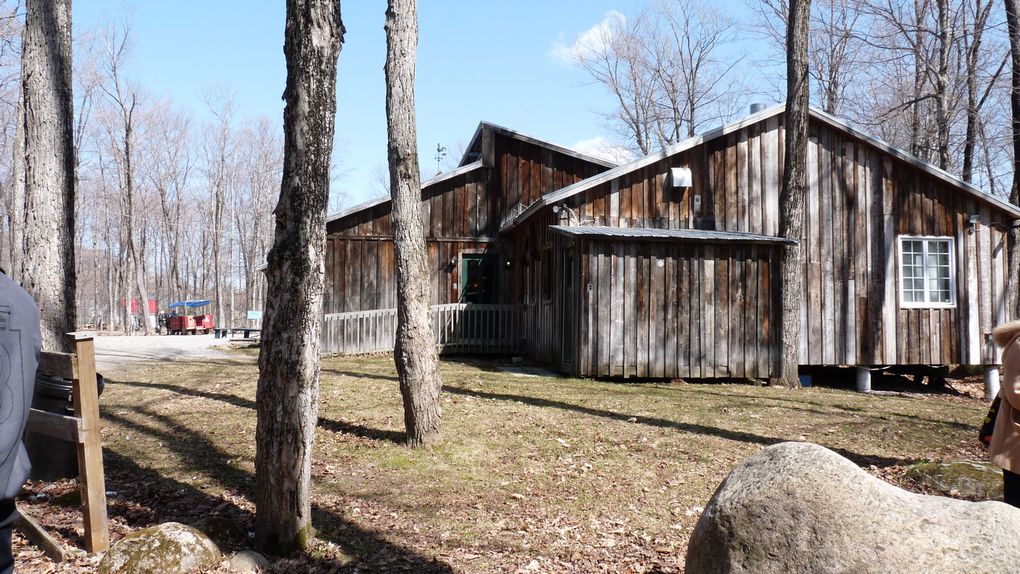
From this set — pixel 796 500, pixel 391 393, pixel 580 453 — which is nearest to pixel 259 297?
pixel 391 393

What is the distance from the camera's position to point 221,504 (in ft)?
18.8

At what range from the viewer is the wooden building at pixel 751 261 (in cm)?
1301

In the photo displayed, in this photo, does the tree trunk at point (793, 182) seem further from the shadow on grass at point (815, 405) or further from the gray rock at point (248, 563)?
the gray rock at point (248, 563)

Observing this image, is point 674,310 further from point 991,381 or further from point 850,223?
point 991,381

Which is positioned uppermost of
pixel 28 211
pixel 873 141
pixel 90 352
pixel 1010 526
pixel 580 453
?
pixel 873 141

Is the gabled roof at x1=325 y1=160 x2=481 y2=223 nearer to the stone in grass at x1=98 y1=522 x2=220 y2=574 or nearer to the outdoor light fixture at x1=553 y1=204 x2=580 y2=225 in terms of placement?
the outdoor light fixture at x1=553 y1=204 x2=580 y2=225

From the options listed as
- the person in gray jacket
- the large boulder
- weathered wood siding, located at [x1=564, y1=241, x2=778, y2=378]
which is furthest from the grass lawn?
the person in gray jacket

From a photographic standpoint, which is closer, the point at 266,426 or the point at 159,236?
the point at 266,426

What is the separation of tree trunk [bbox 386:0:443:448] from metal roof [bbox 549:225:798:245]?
556cm

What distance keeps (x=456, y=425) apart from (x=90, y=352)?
14.2ft

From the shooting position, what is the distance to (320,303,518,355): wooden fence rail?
57.5ft

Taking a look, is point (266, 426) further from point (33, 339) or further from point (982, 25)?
point (982, 25)

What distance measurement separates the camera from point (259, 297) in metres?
63.0

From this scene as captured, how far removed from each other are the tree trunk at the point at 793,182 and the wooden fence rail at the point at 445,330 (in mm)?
7210
